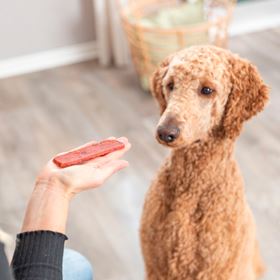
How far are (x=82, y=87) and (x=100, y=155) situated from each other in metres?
1.59

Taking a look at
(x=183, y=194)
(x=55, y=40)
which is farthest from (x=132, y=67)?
(x=183, y=194)

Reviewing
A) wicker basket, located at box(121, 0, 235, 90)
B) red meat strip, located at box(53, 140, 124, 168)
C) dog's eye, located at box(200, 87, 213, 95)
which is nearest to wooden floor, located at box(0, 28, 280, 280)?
wicker basket, located at box(121, 0, 235, 90)

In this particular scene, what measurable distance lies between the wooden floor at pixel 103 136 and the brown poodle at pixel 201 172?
0.47 m

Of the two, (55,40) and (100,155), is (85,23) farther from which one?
(100,155)

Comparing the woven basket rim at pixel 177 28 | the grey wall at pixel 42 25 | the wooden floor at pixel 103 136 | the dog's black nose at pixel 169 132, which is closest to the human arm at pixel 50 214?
the dog's black nose at pixel 169 132

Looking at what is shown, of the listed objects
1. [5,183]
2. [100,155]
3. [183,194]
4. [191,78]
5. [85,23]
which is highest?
[191,78]

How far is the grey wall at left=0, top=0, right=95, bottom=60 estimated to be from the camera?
2.62 meters

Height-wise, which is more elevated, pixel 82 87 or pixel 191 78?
pixel 191 78

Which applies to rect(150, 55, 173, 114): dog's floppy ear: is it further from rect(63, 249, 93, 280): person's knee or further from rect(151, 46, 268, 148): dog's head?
rect(63, 249, 93, 280): person's knee

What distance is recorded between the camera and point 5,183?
6.43 feet

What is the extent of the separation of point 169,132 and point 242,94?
0.18 m

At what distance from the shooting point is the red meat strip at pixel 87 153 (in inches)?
37.9

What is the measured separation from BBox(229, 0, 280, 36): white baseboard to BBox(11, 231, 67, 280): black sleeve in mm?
2339

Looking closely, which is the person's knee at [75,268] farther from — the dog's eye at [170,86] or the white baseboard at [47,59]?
the white baseboard at [47,59]
